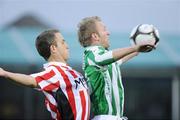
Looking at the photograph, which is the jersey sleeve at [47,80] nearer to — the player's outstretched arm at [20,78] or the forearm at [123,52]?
the player's outstretched arm at [20,78]

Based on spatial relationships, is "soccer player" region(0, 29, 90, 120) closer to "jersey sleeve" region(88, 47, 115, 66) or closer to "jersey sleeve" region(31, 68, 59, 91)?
"jersey sleeve" region(31, 68, 59, 91)

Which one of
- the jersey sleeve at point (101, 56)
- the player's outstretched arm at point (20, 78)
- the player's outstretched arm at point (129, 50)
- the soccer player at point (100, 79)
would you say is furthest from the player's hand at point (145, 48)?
the player's outstretched arm at point (20, 78)

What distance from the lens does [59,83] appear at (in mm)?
6086

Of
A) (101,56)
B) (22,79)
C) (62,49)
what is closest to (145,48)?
(101,56)

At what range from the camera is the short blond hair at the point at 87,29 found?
639 cm

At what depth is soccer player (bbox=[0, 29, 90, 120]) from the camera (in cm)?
605

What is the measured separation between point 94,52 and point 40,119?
9215 mm

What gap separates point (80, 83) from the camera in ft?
20.4

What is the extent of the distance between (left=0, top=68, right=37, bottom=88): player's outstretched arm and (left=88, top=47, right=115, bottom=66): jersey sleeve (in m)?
0.57

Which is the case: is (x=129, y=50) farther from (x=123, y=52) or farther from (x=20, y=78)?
(x=20, y=78)

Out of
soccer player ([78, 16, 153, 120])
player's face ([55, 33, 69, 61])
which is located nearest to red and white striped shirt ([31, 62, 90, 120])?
player's face ([55, 33, 69, 61])

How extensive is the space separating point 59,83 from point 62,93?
3.4 inches

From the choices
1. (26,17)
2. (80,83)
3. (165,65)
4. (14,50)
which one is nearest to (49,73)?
(80,83)

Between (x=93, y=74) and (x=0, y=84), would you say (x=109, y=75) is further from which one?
(x=0, y=84)
